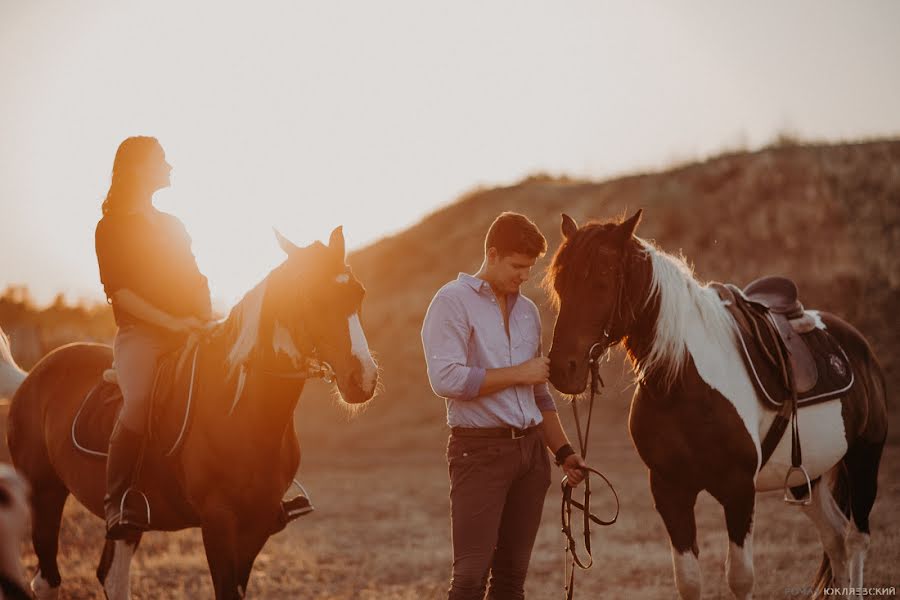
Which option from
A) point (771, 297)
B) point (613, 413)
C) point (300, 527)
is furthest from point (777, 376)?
point (613, 413)

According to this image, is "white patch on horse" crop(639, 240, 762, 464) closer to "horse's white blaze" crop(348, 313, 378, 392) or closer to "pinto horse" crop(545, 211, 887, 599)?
"pinto horse" crop(545, 211, 887, 599)

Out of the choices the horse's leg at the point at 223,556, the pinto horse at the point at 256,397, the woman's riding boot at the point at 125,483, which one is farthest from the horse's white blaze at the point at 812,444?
the woman's riding boot at the point at 125,483

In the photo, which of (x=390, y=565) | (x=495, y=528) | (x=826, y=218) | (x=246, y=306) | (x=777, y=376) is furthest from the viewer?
(x=826, y=218)

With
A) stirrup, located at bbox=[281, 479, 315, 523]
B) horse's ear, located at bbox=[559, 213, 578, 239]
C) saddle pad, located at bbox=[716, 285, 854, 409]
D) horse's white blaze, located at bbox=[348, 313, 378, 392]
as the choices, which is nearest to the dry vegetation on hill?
saddle pad, located at bbox=[716, 285, 854, 409]

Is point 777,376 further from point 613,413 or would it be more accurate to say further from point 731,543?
point 613,413

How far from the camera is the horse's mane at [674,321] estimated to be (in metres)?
4.89

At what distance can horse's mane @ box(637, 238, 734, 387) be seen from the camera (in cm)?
489

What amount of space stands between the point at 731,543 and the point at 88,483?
13.0ft

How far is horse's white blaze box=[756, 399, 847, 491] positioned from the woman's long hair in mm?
3972

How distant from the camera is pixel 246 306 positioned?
189 inches

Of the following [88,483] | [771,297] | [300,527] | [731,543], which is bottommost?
[300,527]

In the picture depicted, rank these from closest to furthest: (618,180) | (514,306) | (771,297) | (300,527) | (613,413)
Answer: (514,306) → (771,297) → (300,527) → (613,413) → (618,180)

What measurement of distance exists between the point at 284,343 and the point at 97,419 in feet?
6.11

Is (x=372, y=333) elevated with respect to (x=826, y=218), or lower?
lower
